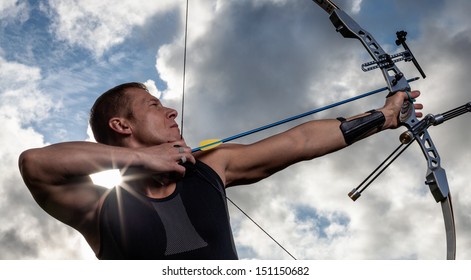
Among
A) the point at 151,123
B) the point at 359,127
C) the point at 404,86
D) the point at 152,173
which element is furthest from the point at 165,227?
the point at 404,86

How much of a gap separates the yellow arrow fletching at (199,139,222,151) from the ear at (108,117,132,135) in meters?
0.35

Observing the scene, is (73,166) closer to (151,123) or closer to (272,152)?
(151,123)

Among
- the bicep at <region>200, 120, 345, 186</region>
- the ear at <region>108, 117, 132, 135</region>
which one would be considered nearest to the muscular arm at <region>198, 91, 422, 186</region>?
the bicep at <region>200, 120, 345, 186</region>

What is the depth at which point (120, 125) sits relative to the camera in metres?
2.56

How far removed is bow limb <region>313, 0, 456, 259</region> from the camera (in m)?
2.92

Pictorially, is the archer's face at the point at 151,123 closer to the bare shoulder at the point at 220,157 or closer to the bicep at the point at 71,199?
the bare shoulder at the point at 220,157

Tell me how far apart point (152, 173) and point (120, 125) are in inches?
21.3

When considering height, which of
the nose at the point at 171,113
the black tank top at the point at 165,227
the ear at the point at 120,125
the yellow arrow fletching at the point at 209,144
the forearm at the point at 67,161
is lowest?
the black tank top at the point at 165,227

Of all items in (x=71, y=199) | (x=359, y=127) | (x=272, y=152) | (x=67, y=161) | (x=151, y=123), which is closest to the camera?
(x=67, y=161)

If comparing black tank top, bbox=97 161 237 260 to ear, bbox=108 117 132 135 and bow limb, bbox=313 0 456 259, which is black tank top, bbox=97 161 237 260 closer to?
ear, bbox=108 117 132 135

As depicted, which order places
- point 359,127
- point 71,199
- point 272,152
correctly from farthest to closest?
1. point 359,127
2. point 272,152
3. point 71,199

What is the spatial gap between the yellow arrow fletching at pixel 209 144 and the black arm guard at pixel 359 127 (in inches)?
28.0

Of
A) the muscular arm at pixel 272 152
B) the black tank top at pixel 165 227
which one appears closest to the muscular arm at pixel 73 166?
the black tank top at pixel 165 227

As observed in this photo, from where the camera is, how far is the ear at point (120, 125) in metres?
2.54
